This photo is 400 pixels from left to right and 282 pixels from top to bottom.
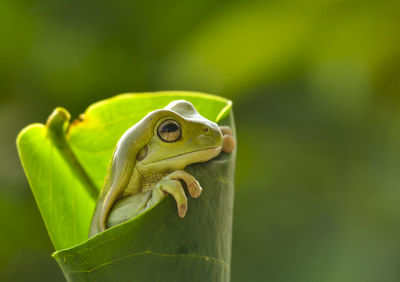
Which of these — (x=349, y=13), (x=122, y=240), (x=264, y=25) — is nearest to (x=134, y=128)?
(x=122, y=240)

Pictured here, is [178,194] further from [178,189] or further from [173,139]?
[173,139]

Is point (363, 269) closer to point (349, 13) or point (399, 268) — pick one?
point (399, 268)

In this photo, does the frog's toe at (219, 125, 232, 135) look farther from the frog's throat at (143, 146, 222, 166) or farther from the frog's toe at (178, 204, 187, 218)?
the frog's toe at (178, 204, 187, 218)

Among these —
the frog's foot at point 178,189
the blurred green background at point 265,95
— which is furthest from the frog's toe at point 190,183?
the blurred green background at point 265,95

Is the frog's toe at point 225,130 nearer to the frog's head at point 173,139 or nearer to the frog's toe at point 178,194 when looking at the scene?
the frog's head at point 173,139

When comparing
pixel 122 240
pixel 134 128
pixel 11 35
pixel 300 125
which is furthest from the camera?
pixel 300 125

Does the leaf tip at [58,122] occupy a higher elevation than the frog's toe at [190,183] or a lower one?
higher
